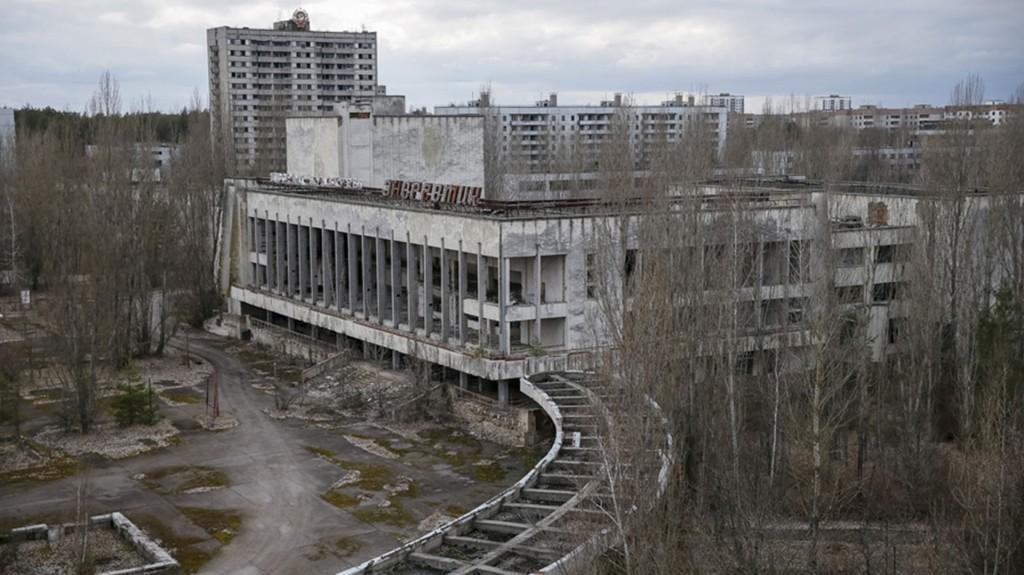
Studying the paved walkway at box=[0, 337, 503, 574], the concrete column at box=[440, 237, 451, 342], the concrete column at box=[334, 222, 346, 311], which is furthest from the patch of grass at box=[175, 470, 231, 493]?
the concrete column at box=[334, 222, 346, 311]

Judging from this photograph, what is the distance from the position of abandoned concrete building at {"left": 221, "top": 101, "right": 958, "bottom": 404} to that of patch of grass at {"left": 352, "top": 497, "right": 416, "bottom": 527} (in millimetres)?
6421

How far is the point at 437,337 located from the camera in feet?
124

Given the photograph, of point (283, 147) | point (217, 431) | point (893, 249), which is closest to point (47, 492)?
point (217, 431)

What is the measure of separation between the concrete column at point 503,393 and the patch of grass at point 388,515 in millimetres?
7918

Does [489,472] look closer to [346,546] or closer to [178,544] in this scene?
[346,546]

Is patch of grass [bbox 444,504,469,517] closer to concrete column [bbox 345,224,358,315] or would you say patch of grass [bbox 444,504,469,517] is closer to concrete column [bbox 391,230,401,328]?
concrete column [bbox 391,230,401,328]

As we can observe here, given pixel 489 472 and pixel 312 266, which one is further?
pixel 312 266

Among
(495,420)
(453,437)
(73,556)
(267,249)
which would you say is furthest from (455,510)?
(267,249)

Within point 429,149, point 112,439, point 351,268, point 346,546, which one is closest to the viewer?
point 346,546

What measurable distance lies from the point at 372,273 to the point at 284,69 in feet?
194

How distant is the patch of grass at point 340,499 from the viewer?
26.7 meters

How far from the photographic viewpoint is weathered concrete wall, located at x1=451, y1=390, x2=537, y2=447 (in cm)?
3219

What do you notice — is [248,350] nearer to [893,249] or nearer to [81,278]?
[81,278]

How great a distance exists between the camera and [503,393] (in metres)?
34.1
